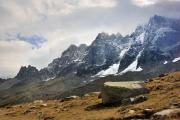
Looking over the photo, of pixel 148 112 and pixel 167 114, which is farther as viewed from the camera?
pixel 148 112

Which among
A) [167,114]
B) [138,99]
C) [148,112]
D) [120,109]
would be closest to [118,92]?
[138,99]

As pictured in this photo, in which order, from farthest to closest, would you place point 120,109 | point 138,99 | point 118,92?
point 118,92, point 138,99, point 120,109

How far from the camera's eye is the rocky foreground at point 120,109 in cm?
3325

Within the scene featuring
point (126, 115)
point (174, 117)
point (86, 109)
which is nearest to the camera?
point (174, 117)

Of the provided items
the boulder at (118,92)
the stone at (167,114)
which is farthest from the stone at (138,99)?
the stone at (167,114)

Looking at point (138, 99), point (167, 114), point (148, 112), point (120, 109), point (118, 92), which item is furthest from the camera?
point (118, 92)

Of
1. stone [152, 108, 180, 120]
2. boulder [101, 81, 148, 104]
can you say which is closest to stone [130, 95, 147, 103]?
boulder [101, 81, 148, 104]

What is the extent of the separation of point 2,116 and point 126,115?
62.4ft

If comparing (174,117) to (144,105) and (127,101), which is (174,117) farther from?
→ (127,101)

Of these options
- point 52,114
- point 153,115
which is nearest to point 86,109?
point 52,114

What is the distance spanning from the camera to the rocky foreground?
109 feet

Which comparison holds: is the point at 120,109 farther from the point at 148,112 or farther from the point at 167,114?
the point at 167,114

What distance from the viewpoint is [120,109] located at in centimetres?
3850

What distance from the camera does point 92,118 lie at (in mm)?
36562
